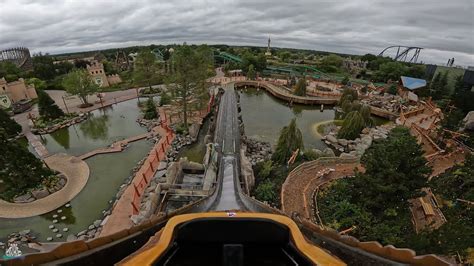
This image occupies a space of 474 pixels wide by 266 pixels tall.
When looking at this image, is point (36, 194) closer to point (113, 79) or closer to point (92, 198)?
point (92, 198)

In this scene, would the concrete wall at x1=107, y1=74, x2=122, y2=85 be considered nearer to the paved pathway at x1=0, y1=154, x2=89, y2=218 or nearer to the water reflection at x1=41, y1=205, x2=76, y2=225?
the paved pathway at x1=0, y1=154, x2=89, y2=218

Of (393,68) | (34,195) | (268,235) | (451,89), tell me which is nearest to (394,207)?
(268,235)

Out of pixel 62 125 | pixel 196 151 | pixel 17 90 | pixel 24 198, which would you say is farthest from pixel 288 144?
pixel 17 90

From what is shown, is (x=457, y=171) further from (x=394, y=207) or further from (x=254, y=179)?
(x=254, y=179)

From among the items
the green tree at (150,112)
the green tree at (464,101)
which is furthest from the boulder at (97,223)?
the green tree at (464,101)

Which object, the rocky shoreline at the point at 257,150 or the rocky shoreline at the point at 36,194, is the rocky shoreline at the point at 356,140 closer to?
the rocky shoreline at the point at 257,150
